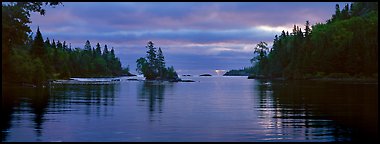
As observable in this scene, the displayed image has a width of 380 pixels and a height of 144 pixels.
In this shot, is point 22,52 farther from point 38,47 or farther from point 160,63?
point 160,63

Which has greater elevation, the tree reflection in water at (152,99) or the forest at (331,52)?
the forest at (331,52)

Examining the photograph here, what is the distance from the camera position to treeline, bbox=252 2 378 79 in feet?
436

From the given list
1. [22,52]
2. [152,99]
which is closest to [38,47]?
[22,52]

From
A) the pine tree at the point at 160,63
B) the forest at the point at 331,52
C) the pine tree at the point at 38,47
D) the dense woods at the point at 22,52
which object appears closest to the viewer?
the dense woods at the point at 22,52

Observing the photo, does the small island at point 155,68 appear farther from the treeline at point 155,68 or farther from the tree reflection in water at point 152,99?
the tree reflection in water at point 152,99

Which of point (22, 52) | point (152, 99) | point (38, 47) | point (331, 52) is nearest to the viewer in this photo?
point (152, 99)

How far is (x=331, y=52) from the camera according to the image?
463ft

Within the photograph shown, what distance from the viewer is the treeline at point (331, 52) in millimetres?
132750

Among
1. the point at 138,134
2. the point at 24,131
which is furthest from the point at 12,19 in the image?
the point at 138,134

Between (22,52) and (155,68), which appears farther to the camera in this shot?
(155,68)

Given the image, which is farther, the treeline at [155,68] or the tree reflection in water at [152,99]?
the treeline at [155,68]

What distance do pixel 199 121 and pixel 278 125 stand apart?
4272 mm

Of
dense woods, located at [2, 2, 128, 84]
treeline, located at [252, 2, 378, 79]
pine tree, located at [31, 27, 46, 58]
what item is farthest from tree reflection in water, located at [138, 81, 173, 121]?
treeline, located at [252, 2, 378, 79]

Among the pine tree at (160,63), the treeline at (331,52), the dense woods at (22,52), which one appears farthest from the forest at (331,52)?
the dense woods at (22,52)
